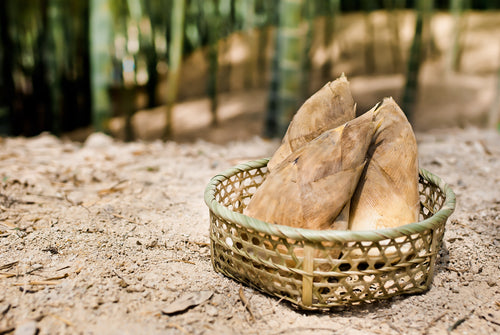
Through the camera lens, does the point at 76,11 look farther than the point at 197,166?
Yes

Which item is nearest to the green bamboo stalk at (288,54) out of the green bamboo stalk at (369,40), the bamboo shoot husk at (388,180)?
the bamboo shoot husk at (388,180)

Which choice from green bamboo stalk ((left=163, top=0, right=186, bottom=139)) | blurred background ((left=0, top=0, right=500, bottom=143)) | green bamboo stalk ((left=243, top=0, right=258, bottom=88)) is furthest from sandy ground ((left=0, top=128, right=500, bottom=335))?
green bamboo stalk ((left=243, top=0, right=258, bottom=88))

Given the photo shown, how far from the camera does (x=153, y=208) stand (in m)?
1.90

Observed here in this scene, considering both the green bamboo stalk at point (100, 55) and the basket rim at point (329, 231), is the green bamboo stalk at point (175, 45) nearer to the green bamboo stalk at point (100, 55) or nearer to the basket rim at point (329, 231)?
the green bamboo stalk at point (100, 55)

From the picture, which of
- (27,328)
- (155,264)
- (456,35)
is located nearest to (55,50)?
(155,264)

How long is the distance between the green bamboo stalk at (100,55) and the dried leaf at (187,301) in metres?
3.59

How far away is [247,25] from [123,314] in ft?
32.1

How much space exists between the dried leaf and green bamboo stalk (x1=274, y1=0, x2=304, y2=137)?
9.67ft

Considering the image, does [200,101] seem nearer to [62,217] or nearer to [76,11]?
[76,11]

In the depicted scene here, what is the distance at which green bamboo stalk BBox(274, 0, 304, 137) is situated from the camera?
3774 millimetres

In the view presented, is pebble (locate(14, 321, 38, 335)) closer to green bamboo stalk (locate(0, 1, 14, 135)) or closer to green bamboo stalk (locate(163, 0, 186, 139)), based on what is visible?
green bamboo stalk (locate(163, 0, 186, 139))

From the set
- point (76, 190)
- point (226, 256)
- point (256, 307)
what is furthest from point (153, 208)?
point (256, 307)

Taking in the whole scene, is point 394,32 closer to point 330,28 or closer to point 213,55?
point 330,28

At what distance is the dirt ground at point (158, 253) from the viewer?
1172 millimetres
